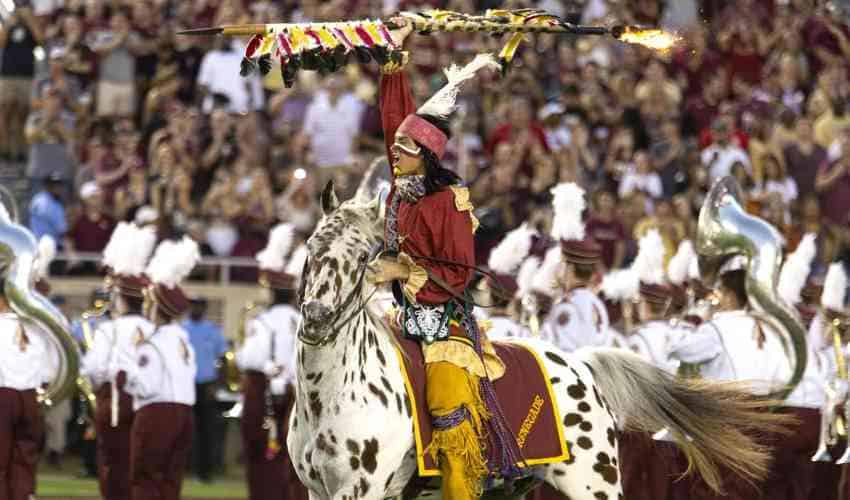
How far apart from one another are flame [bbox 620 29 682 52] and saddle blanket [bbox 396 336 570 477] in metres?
1.81

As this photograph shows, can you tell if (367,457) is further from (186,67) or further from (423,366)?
(186,67)

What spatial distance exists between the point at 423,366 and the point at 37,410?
194 inches

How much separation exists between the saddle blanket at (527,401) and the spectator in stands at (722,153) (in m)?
11.3

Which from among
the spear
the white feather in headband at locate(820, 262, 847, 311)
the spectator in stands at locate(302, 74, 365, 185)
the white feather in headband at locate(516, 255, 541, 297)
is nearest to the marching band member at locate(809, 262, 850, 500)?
the white feather in headband at locate(820, 262, 847, 311)

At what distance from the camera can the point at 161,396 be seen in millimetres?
15578

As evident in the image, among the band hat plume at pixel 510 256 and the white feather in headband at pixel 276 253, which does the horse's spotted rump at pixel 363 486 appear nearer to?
the band hat plume at pixel 510 256

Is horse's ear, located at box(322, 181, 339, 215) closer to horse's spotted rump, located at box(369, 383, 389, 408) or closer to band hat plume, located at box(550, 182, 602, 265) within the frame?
horse's spotted rump, located at box(369, 383, 389, 408)

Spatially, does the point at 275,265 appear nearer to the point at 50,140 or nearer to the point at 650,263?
the point at 650,263

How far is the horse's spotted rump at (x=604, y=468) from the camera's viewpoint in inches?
441

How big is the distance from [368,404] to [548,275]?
Result: 20.2 ft

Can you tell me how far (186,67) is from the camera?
78.9 ft

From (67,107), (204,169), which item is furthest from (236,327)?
(67,107)

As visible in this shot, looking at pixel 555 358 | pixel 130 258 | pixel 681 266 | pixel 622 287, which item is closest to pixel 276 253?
pixel 130 258

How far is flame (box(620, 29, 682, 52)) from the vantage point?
10.6 metres
